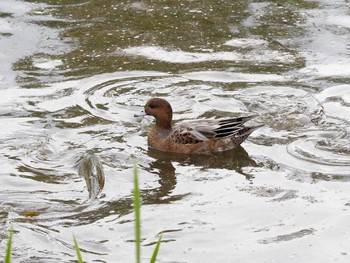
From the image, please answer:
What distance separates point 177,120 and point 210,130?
77cm

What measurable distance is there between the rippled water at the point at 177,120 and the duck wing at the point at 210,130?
0.17 metres

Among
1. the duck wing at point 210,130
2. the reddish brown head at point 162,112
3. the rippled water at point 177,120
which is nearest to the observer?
the rippled water at point 177,120

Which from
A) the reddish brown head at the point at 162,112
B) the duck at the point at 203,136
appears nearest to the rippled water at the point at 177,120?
the duck at the point at 203,136

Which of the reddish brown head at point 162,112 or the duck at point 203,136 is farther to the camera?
the reddish brown head at point 162,112

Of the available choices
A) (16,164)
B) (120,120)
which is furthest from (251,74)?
(16,164)

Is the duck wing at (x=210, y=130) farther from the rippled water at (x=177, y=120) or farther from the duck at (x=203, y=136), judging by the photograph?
the rippled water at (x=177, y=120)

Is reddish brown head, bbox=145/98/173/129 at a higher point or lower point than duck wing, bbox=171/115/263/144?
higher

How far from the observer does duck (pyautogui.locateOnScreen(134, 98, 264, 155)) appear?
311 inches

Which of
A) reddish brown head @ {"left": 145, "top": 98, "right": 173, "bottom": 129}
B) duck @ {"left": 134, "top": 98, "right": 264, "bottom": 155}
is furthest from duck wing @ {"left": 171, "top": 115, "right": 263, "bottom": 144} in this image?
reddish brown head @ {"left": 145, "top": 98, "right": 173, "bottom": 129}

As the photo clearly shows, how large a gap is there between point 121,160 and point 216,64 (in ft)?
8.68

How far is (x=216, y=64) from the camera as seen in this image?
983 cm

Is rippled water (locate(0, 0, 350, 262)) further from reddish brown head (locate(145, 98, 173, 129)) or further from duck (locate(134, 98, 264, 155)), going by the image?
reddish brown head (locate(145, 98, 173, 129))

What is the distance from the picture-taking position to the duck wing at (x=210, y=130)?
7.89m

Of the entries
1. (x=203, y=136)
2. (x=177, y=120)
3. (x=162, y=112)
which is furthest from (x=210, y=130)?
(x=177, y=120)
